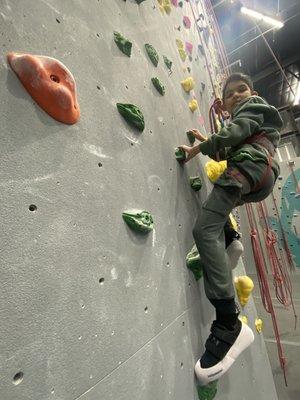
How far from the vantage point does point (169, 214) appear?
3.24 ft

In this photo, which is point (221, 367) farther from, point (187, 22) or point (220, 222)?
point (187, 22)

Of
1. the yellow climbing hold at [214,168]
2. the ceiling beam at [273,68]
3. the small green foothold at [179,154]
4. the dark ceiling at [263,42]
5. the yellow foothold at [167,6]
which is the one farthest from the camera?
the ceiling beam at [273,68]

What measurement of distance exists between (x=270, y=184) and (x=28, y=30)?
0.91 m

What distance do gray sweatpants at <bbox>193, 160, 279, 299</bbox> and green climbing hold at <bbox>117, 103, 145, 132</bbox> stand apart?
36cm

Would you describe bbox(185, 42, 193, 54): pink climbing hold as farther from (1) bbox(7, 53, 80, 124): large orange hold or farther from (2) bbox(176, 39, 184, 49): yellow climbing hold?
(1) bbox(7, 53, 80, 124): large orange hold

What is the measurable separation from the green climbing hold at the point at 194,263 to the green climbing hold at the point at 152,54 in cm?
79

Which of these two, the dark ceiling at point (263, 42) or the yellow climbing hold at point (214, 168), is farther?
the dark ceiling at point (263, 42)

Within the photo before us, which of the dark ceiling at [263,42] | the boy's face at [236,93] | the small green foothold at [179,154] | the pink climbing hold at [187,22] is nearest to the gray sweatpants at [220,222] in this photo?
the small green foothold at [179,154]

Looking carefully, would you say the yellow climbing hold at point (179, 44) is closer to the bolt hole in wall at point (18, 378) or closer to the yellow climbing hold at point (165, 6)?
the yellow climbing hold at point (165, 6)

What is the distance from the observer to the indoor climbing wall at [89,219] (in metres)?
0.46

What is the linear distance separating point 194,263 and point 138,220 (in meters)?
0.41

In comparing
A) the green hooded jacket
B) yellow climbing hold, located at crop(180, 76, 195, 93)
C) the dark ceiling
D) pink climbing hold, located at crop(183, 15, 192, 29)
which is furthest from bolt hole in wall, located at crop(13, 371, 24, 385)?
the dark ceiling

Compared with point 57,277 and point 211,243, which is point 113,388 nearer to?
point 57,277

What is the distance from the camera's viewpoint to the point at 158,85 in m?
1.11
